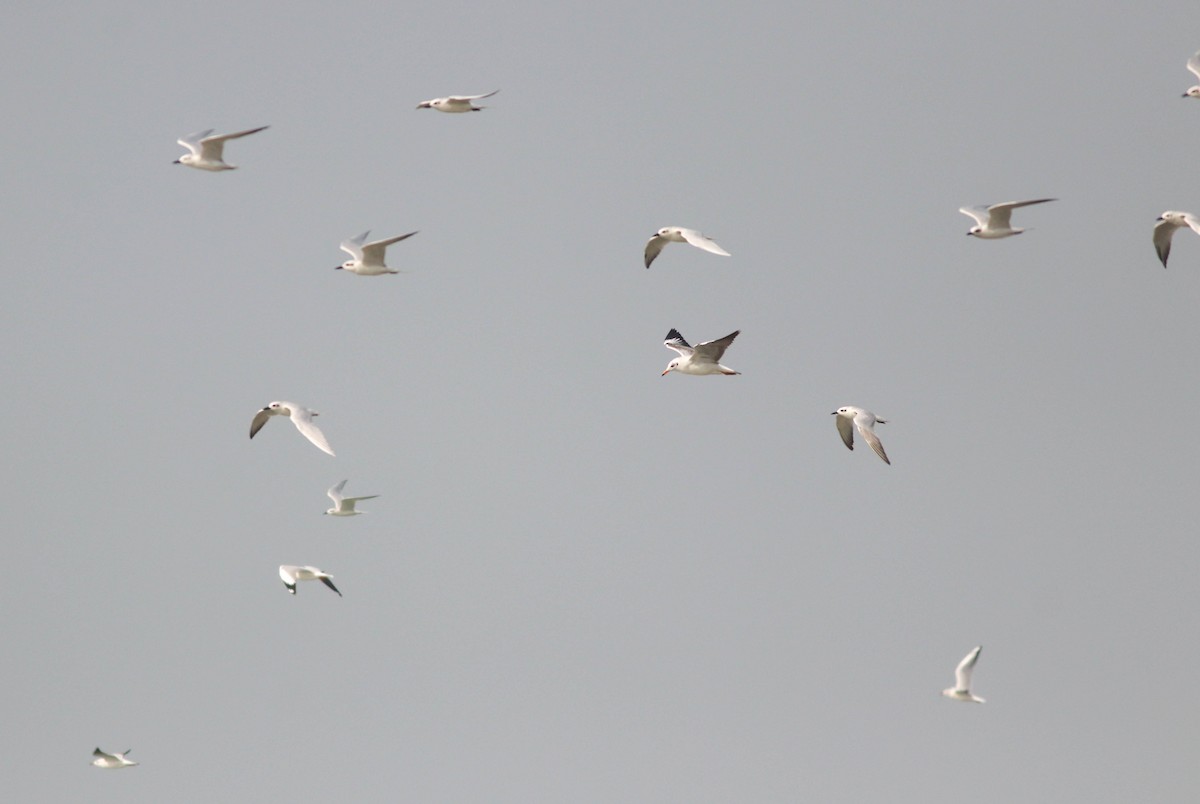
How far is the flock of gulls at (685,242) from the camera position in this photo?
3294 centimetres

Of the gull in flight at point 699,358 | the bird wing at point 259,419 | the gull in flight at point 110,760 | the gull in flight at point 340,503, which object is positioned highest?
the gull in flight at point 699,358

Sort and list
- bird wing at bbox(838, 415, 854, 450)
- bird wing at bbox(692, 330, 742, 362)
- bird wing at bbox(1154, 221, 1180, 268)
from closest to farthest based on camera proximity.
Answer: bird wing at bbox(692, 330, 742, 362)
bird wing at bbox(838, 415, 854, 450)
bird wing at bbox(1154, 221, 1180, 268)

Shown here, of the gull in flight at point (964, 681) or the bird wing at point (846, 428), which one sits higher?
the bird wing at point (846, 428)

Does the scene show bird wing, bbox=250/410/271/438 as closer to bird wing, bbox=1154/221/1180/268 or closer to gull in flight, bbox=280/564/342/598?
gull in flight, bbox=280/564/342/598

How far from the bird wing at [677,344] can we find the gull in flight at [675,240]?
4.79ft

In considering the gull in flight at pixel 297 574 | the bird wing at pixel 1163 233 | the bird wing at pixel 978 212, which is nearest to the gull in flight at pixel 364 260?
the gull in flight at pixel 297 574

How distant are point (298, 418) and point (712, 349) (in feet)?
23.2

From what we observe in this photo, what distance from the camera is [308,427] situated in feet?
112

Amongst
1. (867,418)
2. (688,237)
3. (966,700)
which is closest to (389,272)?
(688,237)

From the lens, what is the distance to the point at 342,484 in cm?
3938

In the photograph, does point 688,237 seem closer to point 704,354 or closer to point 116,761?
point 704,354

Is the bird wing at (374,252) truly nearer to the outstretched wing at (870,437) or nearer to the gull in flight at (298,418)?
the gull in flight at (298,418)

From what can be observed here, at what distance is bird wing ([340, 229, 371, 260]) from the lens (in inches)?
1467

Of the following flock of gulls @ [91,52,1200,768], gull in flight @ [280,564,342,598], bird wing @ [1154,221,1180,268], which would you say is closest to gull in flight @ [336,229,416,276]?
flock of gulls @ [91,52,1200,768]
